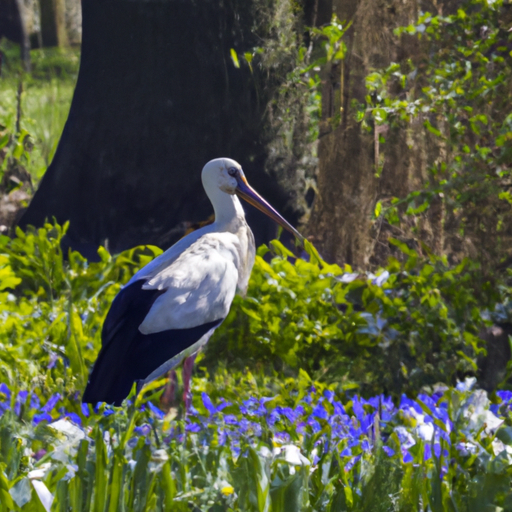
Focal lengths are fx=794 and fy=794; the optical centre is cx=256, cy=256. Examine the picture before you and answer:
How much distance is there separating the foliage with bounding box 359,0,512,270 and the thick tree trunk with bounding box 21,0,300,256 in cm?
129

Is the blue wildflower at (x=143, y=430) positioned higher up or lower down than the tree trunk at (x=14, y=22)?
lower down

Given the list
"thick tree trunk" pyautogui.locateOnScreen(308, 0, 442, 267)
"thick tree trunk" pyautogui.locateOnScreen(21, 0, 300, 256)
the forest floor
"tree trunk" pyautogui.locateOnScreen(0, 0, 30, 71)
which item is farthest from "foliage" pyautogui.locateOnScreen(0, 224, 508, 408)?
"tree trunk" pyautogui.locateOnScreen(0, 0, 30, 71)

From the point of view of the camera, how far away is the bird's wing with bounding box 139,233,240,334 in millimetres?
2984

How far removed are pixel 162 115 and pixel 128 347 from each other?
91.2 inches

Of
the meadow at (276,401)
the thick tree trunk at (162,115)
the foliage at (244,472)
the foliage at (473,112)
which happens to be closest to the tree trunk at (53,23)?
the meadow at (276,401)

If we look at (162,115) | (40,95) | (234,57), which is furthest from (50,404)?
(40,95)

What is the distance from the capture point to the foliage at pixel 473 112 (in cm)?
341

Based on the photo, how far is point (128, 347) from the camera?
9.57 feet

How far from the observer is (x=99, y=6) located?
499cm

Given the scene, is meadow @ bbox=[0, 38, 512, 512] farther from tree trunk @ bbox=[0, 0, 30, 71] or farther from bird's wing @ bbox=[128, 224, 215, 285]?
tree trunk @ bbox=[0, 0, 30, 71]

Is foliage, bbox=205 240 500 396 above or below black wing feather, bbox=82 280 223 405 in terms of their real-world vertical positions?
below

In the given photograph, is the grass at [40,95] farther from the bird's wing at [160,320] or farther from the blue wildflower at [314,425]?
the blue wildflower at [314,425]

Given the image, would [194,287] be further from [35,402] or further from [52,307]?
[52,307]

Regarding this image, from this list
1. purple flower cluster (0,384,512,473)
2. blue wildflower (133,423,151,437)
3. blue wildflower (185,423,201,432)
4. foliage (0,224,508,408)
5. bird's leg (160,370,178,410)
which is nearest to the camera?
purple flower cluster (0,384,512,473)
